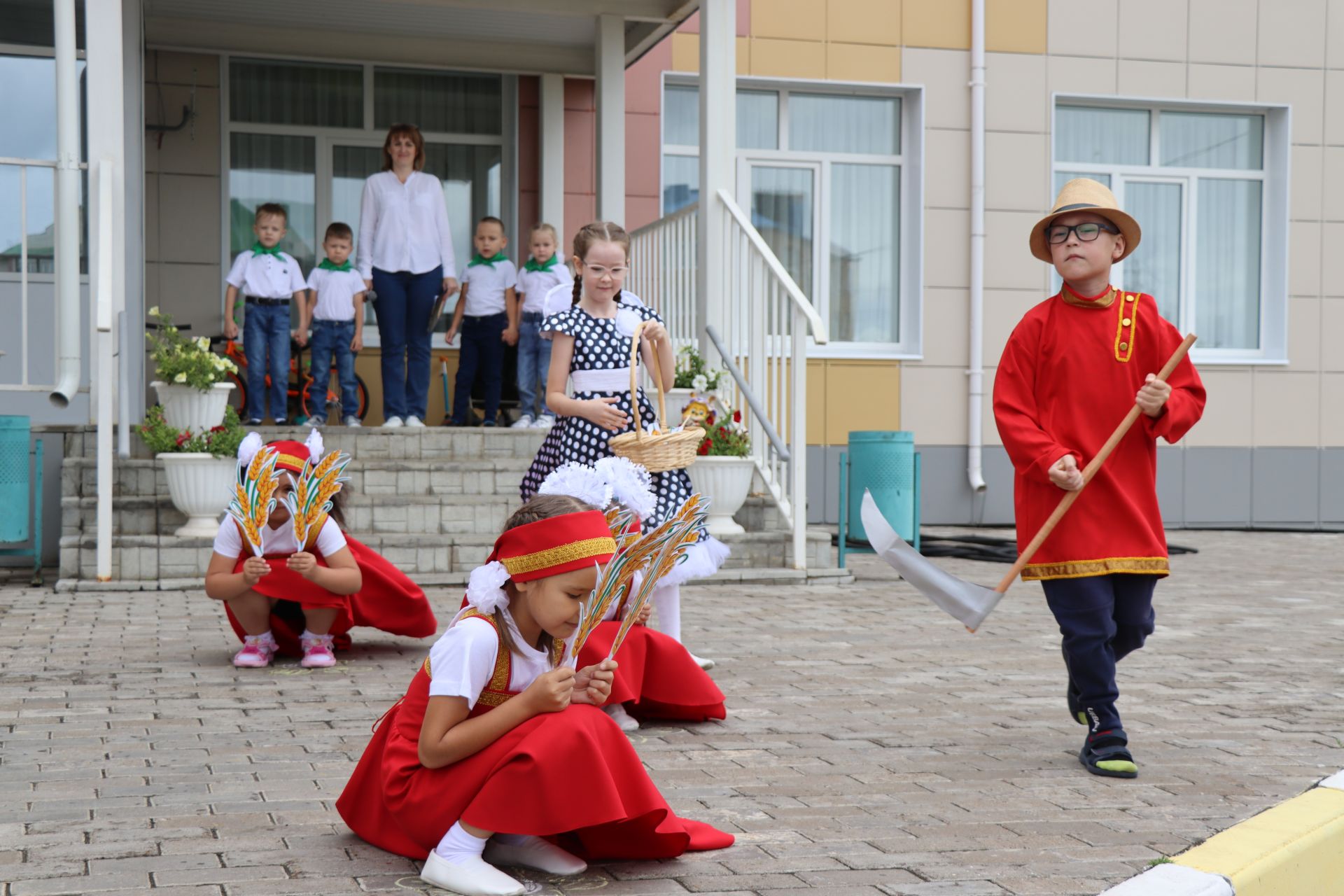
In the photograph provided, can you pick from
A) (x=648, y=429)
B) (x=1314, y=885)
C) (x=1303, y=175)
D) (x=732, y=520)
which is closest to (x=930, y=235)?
(x=1303, y=175)

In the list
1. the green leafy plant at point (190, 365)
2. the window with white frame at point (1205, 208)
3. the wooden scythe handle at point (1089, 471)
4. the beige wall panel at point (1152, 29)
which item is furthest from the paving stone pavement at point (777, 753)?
the beige wall panel at point (1152, 29)

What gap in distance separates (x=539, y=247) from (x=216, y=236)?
3018 mm

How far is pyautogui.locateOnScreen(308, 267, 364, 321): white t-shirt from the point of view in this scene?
34.0 feet

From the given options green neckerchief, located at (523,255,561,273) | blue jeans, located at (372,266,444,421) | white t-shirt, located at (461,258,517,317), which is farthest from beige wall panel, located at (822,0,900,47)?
blue jeans, located at (372,266,444,421)

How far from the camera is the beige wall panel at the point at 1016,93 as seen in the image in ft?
43.2

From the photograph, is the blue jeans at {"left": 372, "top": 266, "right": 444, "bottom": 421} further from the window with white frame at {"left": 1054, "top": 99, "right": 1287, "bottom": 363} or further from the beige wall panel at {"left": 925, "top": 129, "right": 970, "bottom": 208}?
the window with white frame at {"left": 1054, "top": 99, "right": 1287, "bottom": 363}

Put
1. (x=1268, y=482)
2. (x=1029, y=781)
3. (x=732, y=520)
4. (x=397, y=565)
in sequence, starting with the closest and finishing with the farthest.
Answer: (x=1029, y=781), (x=397, y=565), (x=732, y=520), (x=1268, y=482)

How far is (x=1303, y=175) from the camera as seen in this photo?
45.7 feet

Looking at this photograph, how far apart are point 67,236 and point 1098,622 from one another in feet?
23.0

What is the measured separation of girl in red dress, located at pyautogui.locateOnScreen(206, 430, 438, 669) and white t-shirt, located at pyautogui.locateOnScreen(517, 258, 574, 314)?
4541mm

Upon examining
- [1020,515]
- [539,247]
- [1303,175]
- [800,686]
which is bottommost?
[800,686]

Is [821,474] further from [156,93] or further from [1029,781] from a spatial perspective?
[1029,781]

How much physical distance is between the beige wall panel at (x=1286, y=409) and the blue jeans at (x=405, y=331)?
7791mm

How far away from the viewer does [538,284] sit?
1053 centimetres
